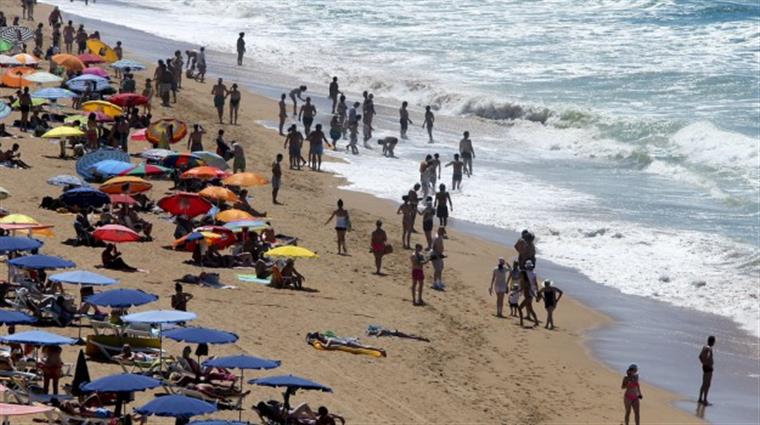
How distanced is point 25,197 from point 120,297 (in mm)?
7377

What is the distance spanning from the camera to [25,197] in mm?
22281

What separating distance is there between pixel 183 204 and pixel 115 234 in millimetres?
1986

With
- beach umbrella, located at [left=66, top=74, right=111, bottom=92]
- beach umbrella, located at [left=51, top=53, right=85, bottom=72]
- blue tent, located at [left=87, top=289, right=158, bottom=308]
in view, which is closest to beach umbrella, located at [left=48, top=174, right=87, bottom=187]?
beach umbrella, located at [left=66, top=74, right=111, bottom=92]

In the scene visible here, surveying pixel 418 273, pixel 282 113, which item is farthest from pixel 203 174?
pixel 282 113

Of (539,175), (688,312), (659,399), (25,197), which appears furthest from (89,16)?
(659,399)

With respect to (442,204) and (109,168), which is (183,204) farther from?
(442,204)

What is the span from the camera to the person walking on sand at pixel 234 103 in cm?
3222

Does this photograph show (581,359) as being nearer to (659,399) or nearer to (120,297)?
(659,399)

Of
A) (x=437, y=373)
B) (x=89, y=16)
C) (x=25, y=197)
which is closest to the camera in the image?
(x=437, y=373)

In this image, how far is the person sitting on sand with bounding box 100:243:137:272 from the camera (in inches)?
760

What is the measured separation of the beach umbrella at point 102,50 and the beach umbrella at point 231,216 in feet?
45.6

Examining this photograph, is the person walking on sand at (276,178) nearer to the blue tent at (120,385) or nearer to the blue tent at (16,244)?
the blue tent at (16,244)

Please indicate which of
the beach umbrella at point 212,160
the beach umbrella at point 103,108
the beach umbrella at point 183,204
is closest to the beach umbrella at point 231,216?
the beach umbrella at point 183,204

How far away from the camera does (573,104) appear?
4112 cm
